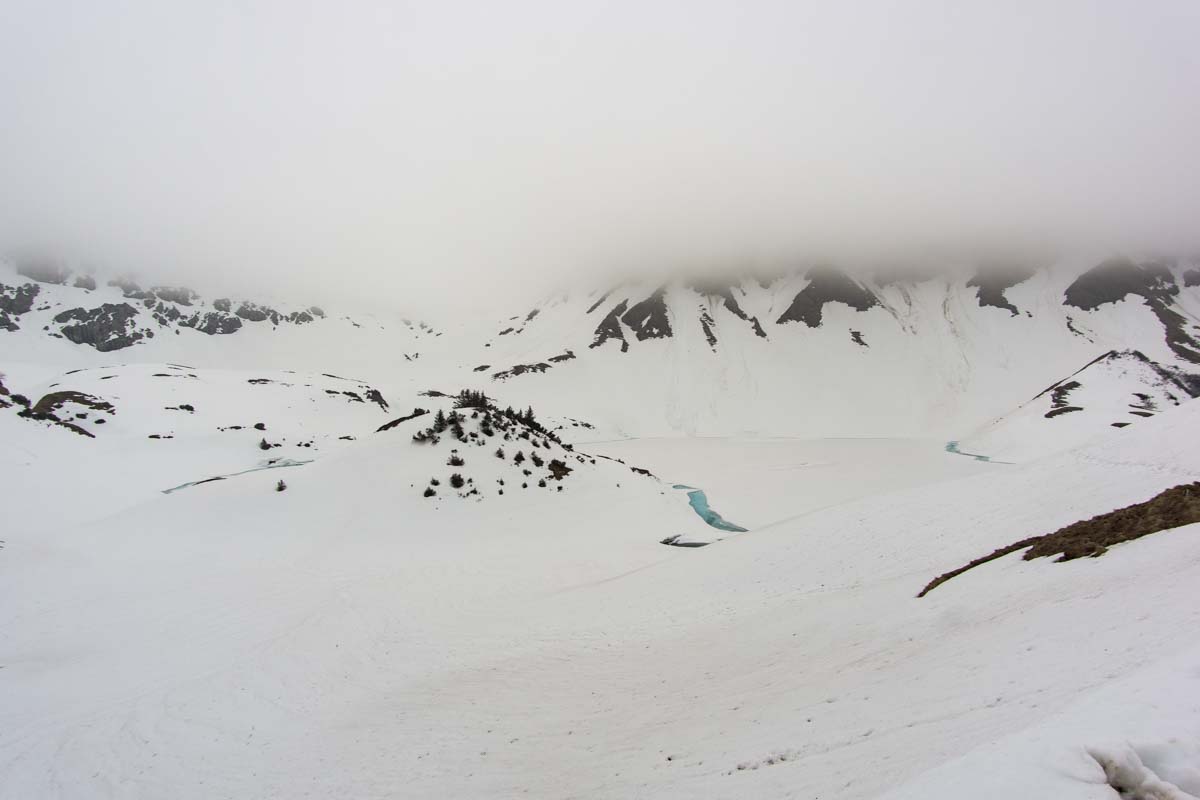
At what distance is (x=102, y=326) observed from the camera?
108 metres

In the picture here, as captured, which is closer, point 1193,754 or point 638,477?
point 1193,754

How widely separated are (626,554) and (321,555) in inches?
409

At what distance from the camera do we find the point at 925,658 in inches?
239

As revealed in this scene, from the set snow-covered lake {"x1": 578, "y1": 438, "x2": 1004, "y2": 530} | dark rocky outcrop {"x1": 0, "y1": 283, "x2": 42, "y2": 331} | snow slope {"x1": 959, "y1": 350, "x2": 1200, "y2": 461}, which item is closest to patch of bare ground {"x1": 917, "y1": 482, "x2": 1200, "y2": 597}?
snow-covered lake {"x1": 578, "y1": 438, "x2": 1004, "y2": 530}

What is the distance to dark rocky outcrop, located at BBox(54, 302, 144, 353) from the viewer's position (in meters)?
105

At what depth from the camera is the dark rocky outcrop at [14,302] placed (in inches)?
4033

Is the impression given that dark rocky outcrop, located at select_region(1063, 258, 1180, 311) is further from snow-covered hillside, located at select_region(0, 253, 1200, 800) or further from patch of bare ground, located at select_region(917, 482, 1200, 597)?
patch of bare ground, located at select_region(917, 482, 1200, 597)

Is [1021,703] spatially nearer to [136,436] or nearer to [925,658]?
[925,658]

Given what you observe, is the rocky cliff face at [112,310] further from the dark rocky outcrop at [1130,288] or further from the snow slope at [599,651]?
the dark rocky outcrop at [1130,288]

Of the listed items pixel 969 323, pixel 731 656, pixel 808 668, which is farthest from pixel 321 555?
pixel 969 323

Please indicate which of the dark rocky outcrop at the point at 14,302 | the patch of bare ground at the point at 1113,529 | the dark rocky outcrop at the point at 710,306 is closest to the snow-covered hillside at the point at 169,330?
the dark rocky outcrop at the point at 14,302

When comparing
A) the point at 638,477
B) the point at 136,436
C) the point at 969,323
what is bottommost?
the point at 638,477

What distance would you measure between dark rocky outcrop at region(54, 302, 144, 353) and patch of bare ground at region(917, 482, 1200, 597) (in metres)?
146

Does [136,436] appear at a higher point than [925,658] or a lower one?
higher
